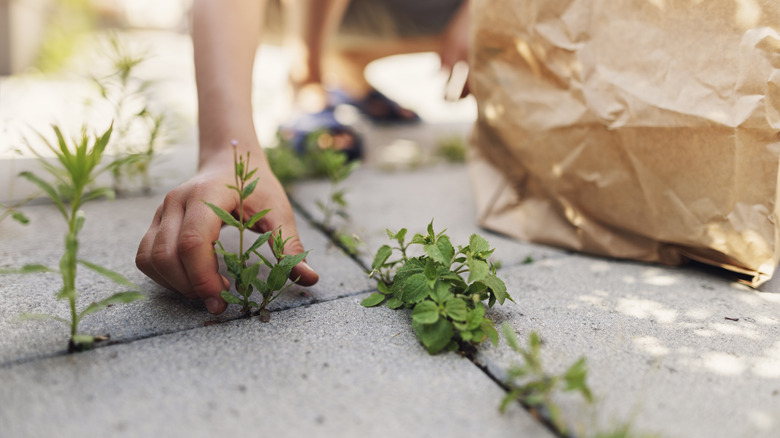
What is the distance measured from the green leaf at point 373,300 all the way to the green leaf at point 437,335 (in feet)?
0.58

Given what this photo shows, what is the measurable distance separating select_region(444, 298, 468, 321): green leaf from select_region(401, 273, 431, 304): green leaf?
6 centimetres

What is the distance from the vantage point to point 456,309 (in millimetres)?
988

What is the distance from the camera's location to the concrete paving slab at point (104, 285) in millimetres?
993

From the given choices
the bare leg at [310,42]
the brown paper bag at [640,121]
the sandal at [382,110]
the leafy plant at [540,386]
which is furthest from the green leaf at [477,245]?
the sandal at [382,110]

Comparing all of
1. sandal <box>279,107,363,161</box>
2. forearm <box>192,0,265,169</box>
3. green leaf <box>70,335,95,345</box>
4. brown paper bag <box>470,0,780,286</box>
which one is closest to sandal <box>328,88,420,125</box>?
sandal <box>279,107,363,161</box>

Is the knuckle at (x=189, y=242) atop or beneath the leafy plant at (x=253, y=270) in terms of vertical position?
atop

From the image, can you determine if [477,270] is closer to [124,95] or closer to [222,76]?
[222,76]

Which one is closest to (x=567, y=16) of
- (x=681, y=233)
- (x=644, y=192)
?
(x=644, y=192)

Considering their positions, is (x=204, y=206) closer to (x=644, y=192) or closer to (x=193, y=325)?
(x=193, y=325)

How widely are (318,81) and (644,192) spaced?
1.73 m

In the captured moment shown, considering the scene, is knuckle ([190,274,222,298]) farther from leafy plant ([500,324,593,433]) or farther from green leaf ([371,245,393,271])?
leafy plant ([500,324,593,433])

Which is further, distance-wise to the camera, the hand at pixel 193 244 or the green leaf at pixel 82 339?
the hand at pixel 193 244

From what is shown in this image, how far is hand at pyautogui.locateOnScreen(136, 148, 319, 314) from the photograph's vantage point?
1.02 m

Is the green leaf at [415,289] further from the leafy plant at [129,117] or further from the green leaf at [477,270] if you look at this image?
the leafy plant at [129,117]
